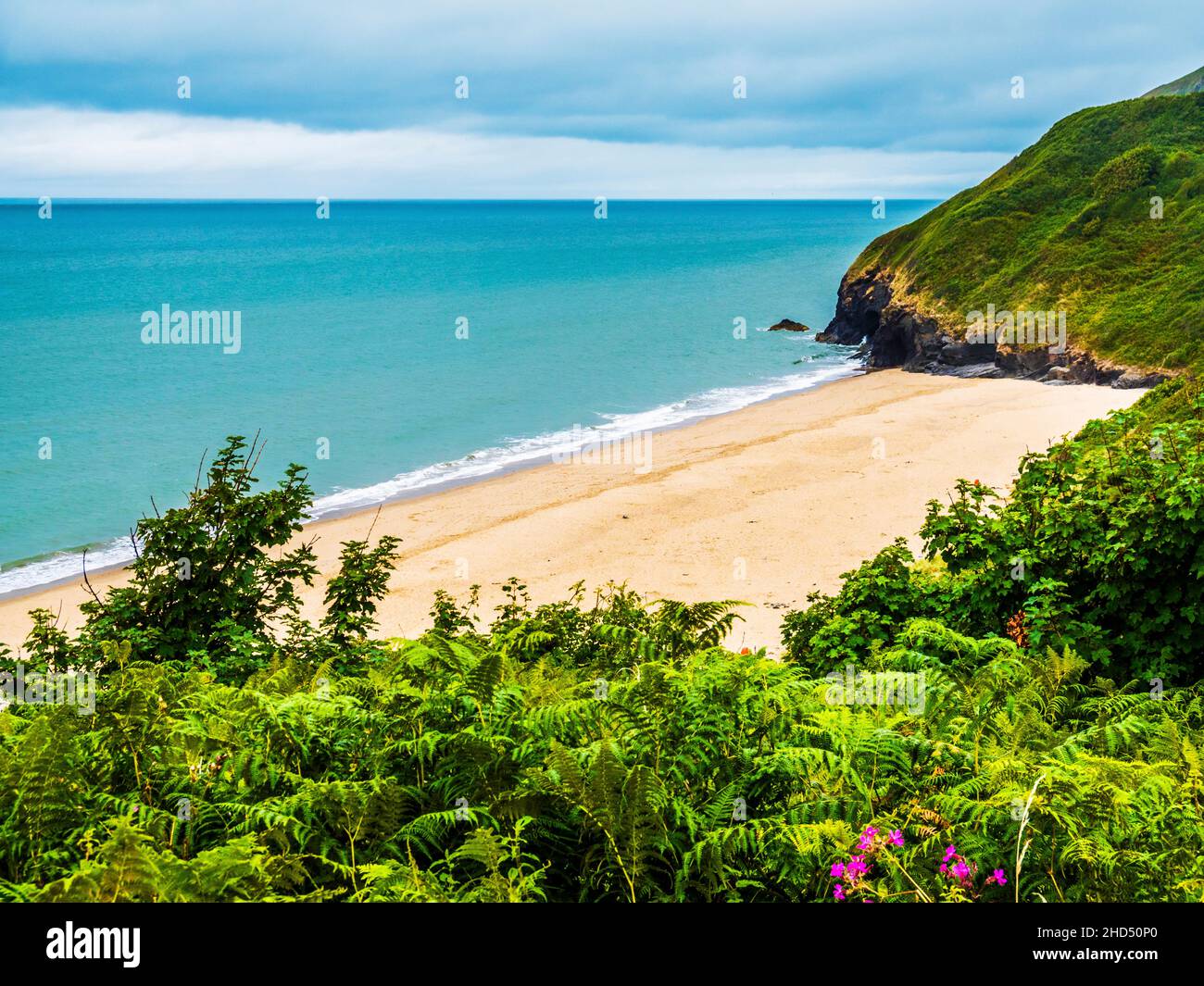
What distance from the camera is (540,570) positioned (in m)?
21.0

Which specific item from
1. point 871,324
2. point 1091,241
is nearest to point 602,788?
point 1091,241

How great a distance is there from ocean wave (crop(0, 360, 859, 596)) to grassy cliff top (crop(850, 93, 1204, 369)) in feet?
25.3

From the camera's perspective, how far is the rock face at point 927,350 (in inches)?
1576

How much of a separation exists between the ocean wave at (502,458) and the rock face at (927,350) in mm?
2680

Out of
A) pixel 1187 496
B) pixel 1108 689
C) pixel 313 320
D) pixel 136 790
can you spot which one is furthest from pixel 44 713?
pixel 313 320

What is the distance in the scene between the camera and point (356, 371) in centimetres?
5544

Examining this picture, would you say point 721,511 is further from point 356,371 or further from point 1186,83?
point 1186,83

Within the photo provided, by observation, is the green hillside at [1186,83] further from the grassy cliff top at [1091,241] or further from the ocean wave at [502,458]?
the ocean wave at [502,458]

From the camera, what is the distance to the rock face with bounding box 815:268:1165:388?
40.0 meters

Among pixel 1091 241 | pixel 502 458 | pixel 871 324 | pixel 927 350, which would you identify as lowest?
pixel 502 458

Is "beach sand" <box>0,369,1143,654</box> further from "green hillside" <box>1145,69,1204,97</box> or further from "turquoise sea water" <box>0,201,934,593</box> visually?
"green hillside" <box>1145,69,1204,97</box>

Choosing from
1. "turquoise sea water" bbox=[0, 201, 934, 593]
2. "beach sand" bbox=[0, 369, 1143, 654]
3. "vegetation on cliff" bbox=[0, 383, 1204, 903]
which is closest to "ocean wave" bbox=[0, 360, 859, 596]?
"turquoise sea water" bbox=[0, 201, 934, 593]

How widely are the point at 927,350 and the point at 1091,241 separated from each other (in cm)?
1022

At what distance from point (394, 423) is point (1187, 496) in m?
36.5
